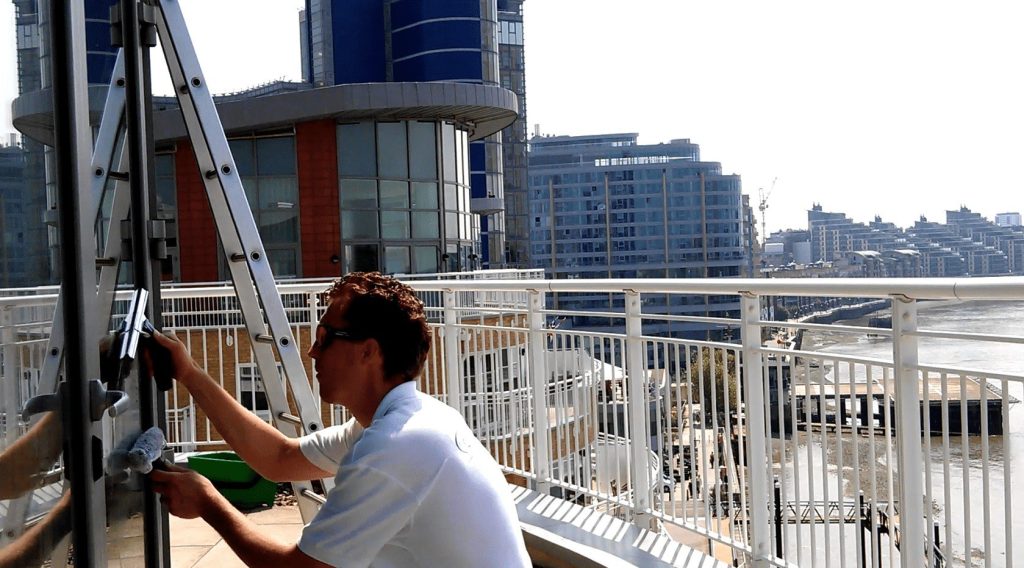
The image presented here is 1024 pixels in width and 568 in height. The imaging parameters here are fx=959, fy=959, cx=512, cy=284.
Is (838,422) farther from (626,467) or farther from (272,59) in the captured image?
(272,59)

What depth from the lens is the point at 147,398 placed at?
213 cm

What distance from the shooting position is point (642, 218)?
120 m

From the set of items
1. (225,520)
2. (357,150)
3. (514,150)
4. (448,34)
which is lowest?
(225,520)

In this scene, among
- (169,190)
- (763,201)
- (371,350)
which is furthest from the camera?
(763,201)

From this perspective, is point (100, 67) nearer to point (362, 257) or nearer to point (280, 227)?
point (362, 257)

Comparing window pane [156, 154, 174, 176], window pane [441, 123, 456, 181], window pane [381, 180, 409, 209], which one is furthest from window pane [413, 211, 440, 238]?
window pane [156, 154, 174, 176]

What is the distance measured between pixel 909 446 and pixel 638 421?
1.59m

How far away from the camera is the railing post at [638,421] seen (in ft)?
14.2

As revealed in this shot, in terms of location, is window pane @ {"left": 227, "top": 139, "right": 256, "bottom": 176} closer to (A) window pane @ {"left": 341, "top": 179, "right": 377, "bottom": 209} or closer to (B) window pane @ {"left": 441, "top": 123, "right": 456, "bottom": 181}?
(A) window pane @ {"left": 341, "top": 179, "right": 377, "bottom": 209}

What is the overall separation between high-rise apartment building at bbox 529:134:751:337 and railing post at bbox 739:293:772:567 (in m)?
111

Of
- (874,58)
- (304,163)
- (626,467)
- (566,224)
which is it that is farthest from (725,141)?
(626,467)

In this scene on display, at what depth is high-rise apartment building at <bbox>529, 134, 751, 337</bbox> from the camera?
11794 cm

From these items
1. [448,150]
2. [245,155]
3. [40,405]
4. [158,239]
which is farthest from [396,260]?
[40,405]

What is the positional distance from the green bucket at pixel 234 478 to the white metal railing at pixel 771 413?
0.93m
